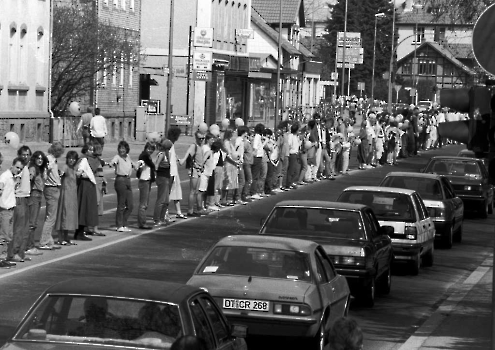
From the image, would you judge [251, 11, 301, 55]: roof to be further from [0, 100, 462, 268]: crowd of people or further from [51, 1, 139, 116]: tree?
[0, 100, 462, 268]: crowd of people

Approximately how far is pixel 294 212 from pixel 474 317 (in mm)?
2583

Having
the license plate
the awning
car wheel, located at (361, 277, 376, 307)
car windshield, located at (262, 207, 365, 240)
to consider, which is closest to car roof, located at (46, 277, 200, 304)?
the license plate

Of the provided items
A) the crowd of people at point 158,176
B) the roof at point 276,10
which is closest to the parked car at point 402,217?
the crowd of people at point 158,176

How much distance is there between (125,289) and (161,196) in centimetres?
1555

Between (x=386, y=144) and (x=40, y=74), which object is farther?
(x=386, y=144)

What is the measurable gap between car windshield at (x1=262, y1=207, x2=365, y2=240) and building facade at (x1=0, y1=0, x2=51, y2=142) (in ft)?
89.6

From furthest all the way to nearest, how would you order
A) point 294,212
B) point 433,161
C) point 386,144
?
1. point 386,144
2. point 433,161
3. point 294,212

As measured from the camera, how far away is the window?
7941mm

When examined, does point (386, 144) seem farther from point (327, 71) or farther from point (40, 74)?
point (327, 71)

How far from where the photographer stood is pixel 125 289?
798 cm

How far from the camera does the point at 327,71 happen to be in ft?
404

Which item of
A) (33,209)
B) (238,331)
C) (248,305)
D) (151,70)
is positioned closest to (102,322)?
(238,331)

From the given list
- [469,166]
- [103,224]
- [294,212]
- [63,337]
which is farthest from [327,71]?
[63,337]

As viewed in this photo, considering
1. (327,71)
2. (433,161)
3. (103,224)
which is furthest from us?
(327,71)
